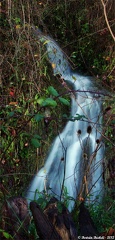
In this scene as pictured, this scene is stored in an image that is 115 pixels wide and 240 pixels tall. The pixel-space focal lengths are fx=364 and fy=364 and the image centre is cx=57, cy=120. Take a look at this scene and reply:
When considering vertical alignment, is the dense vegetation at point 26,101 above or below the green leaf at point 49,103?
above

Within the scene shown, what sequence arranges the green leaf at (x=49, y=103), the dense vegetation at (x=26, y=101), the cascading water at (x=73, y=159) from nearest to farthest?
the green leaf at (x=49, y=103), the dense vegetation at (x=26, y=101), the cascading water at (x=73, y=159)

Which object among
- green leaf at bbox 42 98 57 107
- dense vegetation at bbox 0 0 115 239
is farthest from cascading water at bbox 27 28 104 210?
green leaf at bbox 42 98 57 107

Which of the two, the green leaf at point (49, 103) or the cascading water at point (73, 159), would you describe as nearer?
the green leaf at point (49, 103)

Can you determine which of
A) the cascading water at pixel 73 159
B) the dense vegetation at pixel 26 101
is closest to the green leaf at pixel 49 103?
the dense vegetation at pixel 26 101

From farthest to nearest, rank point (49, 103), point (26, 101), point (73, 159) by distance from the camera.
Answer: point (73, 159)
point (26, 101)
point (49, 103)

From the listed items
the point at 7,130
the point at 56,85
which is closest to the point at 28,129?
the point at 7,130

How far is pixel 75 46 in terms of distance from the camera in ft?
23.3

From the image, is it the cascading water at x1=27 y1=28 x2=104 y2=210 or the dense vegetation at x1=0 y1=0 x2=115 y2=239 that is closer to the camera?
the dense vegetation at x1=0 y1=0 x2=115 y2=239

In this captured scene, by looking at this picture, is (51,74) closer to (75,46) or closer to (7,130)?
(7,130)

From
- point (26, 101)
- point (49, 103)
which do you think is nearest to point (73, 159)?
→ point (26, 101)

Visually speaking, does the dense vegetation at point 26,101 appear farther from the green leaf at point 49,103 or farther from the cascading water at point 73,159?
the green leaf at point 49,103

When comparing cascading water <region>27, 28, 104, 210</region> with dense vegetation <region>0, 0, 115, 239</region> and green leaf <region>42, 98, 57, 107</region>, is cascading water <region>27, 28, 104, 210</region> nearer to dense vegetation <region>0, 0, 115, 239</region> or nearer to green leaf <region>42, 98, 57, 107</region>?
dense vegetation <region>0, 0, 115, 239</region>

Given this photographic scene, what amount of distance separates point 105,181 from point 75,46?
3303 millimetres

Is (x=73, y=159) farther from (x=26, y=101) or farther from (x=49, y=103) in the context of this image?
(x=49, y=103)
